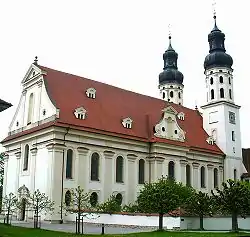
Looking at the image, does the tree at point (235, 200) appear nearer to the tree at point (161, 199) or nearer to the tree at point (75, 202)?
the tree at point (161, 199)

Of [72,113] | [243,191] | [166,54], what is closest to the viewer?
[243,191]

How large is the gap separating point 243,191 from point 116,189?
17264 mm

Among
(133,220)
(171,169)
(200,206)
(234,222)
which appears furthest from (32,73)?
(234,222)

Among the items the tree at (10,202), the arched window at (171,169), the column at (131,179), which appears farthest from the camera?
the arched window at (171,169)

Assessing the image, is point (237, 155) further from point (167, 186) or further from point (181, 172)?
point (167, 186)

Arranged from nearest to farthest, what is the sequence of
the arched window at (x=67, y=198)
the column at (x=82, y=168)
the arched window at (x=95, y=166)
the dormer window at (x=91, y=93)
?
the arched window at (x=67, y=198), the column at (x=82, y=168), the arched window at (x=95, y=166), the dormer window at (x=91, y=93)

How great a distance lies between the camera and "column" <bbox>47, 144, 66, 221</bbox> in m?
41.0

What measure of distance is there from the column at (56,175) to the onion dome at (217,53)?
30.9m

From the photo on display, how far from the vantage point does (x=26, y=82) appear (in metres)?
49.2

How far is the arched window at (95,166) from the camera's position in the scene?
148ft

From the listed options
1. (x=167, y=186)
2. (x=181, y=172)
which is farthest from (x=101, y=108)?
(x=167, y=186)

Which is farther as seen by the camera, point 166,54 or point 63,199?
point 166,54

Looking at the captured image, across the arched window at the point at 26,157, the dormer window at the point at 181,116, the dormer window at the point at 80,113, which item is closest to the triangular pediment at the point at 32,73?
the dormer window at the point at 80,113

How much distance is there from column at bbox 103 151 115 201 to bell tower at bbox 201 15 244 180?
21861mm
